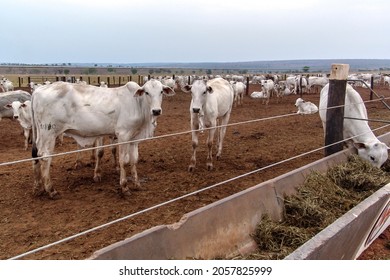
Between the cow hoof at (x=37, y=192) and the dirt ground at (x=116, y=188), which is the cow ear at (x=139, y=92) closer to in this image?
the dirt ground at (x=116, y=188)

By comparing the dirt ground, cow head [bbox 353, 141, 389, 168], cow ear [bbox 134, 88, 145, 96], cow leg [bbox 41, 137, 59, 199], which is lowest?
the dirt ground

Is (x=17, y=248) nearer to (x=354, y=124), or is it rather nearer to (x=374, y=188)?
(x=374, y=188)

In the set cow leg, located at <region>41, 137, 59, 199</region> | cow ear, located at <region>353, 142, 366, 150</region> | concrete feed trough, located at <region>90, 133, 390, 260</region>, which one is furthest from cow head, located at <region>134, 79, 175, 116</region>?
cow ear, located at <region>353, 142, 366, 150</region>

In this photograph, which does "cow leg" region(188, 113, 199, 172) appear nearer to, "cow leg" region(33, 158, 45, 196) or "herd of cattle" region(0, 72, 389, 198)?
"herd of cattle" region(0, 72, 389, 198)

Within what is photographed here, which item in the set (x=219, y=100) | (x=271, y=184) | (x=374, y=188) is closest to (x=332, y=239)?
(x=271, y=184)

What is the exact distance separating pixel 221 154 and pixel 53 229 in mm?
4830

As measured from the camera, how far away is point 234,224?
11.9 ft

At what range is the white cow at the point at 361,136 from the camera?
18.6ft

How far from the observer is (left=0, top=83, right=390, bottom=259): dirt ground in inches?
179

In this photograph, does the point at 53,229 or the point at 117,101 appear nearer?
the point at 53,229

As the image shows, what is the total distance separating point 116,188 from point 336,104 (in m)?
3.94

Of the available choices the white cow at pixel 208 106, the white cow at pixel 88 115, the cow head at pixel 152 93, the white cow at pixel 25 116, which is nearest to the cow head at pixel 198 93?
the white cow at pixel 208 106

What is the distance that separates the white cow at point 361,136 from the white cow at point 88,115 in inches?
123

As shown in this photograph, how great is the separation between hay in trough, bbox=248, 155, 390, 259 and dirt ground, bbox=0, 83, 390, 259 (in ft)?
2.11
